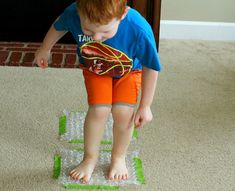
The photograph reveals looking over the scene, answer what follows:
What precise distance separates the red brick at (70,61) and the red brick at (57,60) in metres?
0.03

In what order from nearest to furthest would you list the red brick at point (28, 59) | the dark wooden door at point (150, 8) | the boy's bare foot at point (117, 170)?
the boy's bare foot at point (117, 170)
the red brick at point (28, 59)
the dark wooden door at point (150, 8)

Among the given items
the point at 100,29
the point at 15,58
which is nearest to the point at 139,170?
the point at 100,29

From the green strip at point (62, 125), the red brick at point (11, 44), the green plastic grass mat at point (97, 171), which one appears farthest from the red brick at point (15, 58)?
the green plastic grass mat at point (97, 171)

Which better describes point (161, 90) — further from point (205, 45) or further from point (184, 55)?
point (205, 45)

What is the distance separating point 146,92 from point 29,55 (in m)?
1.23

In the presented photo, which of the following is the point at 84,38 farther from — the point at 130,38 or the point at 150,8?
the point at 150,8

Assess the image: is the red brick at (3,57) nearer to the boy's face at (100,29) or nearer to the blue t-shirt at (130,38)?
the blue t-shirt at (130,38)

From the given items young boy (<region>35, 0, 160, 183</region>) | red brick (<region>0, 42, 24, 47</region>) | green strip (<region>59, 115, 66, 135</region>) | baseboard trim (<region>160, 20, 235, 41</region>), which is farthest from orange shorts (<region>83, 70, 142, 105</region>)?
baseboard trim (<region>160, 20, 235, 41</region>)

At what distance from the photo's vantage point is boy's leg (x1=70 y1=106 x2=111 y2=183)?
1319mm

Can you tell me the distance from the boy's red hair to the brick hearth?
115 cm

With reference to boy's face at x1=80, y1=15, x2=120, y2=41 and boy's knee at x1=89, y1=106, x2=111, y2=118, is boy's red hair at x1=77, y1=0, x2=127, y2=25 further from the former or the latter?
boy's knee at x1=89, y1=106, x2=111, y2=118

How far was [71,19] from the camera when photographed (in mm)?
1228

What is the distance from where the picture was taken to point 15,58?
2299 mm

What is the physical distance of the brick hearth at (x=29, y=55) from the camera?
2.24 m
